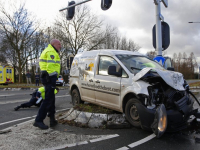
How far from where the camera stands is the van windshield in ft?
15.4

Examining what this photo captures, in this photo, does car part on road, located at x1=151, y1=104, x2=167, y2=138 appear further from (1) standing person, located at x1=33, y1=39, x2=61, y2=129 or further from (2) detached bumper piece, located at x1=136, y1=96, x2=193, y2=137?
(1) standing person, located at x1=33, y1=39, x2=61, y2=129

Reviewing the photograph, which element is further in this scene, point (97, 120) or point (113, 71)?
point (97, 120)

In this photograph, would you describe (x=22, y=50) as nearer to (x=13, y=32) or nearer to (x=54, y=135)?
(x=13, y=32)

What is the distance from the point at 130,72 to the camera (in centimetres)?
450

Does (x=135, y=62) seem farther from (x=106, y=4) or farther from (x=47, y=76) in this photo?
(x=106, y=4)

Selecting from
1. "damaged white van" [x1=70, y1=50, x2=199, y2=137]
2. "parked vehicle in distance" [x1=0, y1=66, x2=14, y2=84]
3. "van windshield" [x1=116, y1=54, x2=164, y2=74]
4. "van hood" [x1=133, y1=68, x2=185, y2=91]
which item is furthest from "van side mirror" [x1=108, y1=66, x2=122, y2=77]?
"parked vehicle in distance" [x1=0, y1=66, x2=14, y2=84]

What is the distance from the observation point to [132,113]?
4324mm

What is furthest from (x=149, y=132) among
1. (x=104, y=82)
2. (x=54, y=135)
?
(x=54, y=135)

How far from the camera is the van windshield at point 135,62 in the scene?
468cm

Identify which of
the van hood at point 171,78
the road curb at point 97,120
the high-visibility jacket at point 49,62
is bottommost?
the road curb at point 97,120

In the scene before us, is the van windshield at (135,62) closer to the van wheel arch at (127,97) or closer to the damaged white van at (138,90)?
the damaged white van at (138,90)

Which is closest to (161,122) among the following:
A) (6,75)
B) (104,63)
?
(104,63)

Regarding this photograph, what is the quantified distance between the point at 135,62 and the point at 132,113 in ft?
4.57

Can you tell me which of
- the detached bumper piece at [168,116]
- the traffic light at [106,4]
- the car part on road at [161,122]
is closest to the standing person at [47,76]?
the detached bumper piece at [168,116]
